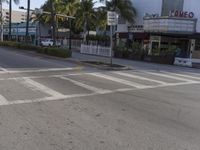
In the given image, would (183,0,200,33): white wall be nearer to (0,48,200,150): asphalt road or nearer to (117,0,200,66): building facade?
(117,0,200,66): building facade

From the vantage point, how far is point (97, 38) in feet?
200

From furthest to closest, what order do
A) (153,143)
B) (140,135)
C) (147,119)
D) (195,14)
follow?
(195,14) → (147,119) → (140,135) → (153,143)

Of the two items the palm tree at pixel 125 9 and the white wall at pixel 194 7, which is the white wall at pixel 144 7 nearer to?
the palm tree at pixel 125 9

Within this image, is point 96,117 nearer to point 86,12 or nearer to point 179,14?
point 179,14

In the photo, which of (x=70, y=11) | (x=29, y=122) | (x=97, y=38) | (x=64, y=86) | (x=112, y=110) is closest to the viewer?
(x=29, y=122)

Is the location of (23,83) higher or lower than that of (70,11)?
lower

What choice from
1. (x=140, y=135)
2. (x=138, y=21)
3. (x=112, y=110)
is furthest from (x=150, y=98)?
(x=138, y=21)

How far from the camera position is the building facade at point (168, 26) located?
41.5 metres

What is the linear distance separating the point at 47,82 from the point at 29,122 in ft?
20.9

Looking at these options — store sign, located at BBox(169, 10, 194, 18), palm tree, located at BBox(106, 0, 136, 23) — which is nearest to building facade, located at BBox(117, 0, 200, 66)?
store sign, located at BBox(169, 10, 194, 18)

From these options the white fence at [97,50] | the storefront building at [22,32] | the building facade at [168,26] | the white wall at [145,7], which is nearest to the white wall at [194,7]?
the building facade at [168,26]

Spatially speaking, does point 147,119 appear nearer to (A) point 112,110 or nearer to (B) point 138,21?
(A) point 112,110

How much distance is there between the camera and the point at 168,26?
41.3 metres

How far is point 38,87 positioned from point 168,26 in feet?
101
